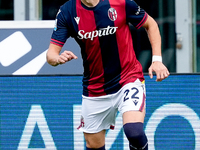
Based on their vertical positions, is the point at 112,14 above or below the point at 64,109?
above

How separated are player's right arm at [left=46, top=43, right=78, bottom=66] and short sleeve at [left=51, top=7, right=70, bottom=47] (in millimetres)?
44

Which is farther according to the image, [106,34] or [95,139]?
[95,139]

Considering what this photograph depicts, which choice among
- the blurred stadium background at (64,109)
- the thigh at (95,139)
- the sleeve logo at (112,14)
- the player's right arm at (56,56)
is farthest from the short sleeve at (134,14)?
the blurred stadium background at (64,109)

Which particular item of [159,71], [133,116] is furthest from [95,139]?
[159,71]

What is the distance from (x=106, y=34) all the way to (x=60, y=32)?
0.39 metres

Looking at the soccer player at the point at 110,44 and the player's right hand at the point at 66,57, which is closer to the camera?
the player's right hand at the point at 66,57

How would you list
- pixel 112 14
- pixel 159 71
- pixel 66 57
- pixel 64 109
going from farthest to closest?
1. pixel 64 109
2. pixel 112 14
3. pixel 159 71
4. pixel 66 57

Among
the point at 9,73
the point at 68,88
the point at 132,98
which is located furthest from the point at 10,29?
the point at 132,98

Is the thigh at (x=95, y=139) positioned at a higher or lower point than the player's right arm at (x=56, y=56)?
lower

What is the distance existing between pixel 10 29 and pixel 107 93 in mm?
2021

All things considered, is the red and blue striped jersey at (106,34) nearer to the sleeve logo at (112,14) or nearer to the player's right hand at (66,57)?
the sleeve logo at (112,14)

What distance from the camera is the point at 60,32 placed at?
3.63 metres

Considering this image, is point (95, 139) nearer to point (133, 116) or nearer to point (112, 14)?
point (133, 116)

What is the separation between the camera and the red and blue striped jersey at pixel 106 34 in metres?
3.59
